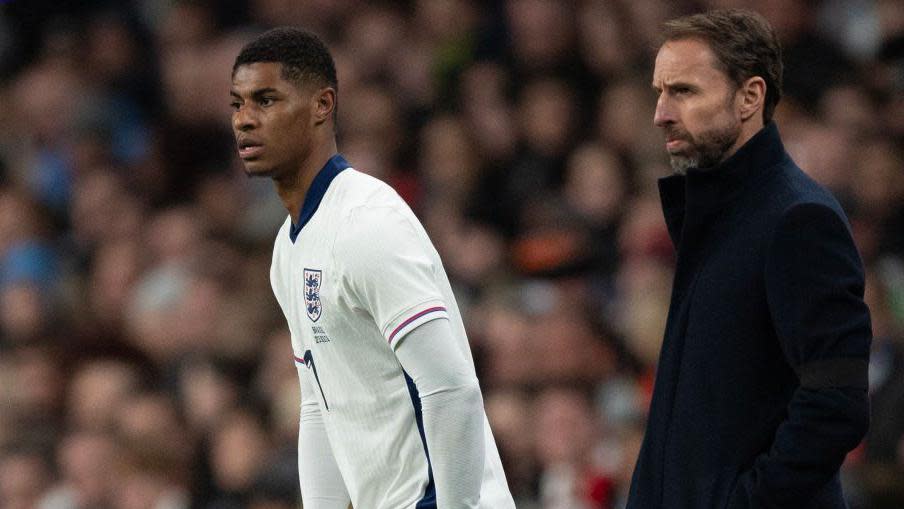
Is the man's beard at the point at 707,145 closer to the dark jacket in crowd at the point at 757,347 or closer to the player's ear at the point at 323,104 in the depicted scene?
the dark jacket in crowd at the point at 757,347

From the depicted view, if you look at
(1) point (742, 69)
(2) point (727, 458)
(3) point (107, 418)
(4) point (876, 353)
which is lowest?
(3) point (107, 418)

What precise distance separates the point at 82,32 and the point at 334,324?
6847mm

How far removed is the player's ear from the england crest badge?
325 mm

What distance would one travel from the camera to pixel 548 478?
5516 millimetres

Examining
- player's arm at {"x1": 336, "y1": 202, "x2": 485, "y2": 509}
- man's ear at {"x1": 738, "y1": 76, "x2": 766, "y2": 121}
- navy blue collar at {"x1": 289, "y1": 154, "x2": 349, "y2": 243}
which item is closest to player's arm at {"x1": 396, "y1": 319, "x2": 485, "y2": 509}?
player's arm at {"x1": 336, "y1": 202, "x2": 485, "y2": 509}

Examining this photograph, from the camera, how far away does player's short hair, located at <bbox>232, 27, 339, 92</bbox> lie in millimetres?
3273

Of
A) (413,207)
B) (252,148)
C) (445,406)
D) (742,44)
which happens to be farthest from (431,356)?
(413,207)

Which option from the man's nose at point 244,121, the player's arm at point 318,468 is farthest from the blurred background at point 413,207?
the man's nose at point 244,121

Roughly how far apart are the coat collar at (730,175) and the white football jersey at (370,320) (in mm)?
546

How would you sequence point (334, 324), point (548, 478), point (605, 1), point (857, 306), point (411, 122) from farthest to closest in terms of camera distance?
point (411, 122)
point (605, 1)
point (548, 478)
point (334, 324)
point (857, 306)

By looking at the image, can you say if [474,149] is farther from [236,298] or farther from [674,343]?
[674,343]

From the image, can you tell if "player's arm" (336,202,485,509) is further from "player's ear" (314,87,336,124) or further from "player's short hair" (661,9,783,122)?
"player's short hair" (661,9,783,122)

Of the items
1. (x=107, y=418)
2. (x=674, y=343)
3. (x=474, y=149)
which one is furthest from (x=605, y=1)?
(x=674, y=343)

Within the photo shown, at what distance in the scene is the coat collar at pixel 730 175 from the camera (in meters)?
2.82
